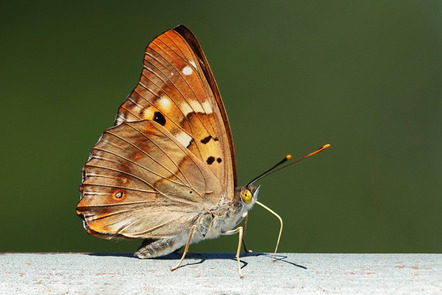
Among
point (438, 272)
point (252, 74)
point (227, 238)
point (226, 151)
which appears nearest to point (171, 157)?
point (226, 151)

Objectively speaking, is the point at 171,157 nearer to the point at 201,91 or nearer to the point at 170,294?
the point at 201,91

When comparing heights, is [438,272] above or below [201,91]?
below

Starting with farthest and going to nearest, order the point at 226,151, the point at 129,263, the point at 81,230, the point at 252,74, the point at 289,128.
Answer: the point at 252,74 → the point at 289,128 → the point at 81,230 → the point at 226,151 → the point at 129,263

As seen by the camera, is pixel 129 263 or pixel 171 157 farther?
pixel 171 157

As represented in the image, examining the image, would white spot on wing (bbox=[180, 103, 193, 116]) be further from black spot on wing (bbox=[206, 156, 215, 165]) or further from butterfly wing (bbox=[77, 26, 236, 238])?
black spot on wing (bbox=[206, 156, 215, 165])

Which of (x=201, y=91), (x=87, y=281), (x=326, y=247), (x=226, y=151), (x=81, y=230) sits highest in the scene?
(x=201, y=91)

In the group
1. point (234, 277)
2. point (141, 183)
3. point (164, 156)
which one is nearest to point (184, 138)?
point (164, 156)
